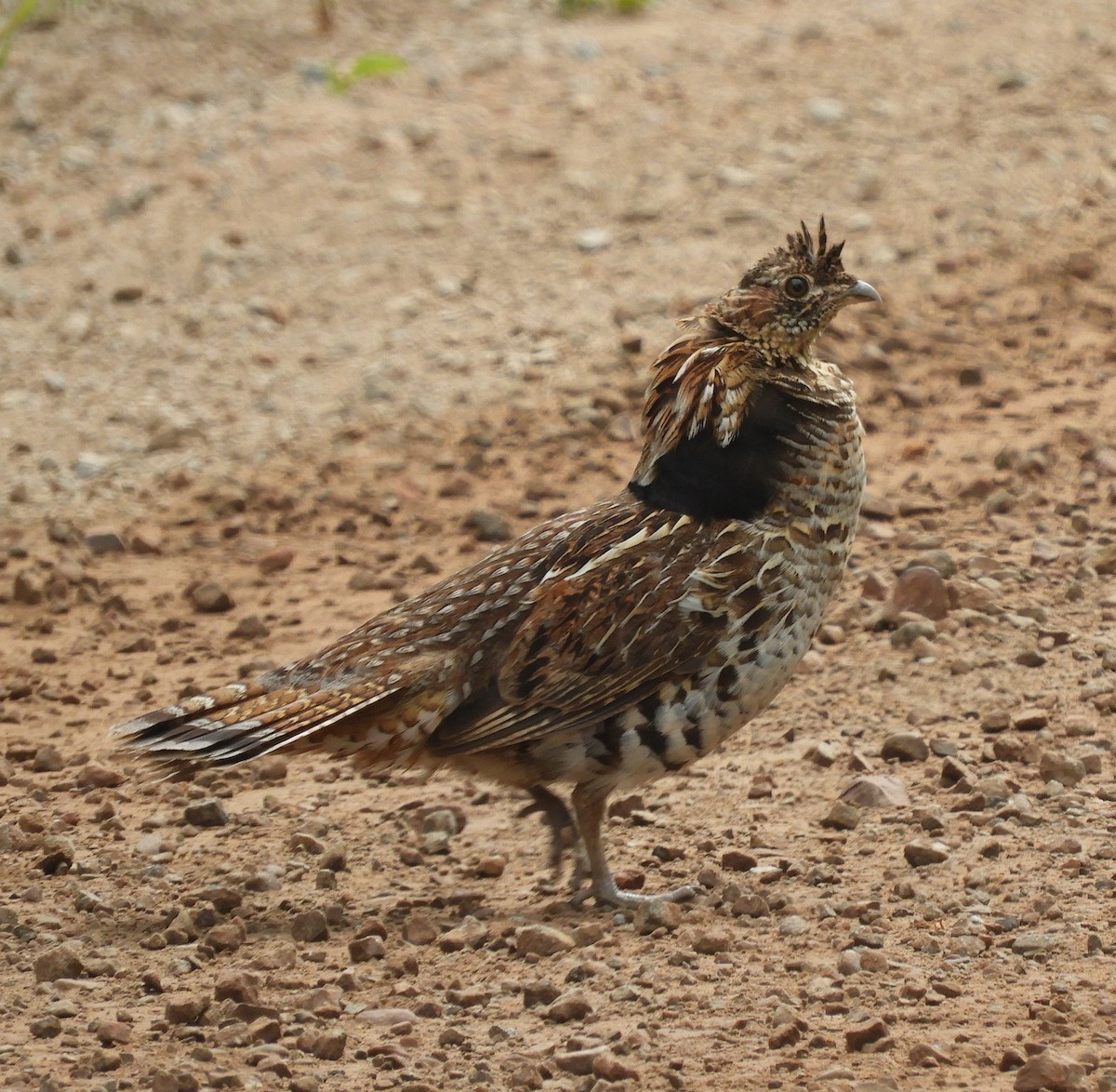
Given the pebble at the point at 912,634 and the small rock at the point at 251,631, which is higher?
the pebble at the point at 912,634

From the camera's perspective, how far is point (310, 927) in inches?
226

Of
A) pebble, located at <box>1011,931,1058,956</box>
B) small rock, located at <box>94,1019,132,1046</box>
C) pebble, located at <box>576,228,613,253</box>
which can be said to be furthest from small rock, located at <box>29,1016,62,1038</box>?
pebble, located at <box>576,228,613,253</box>

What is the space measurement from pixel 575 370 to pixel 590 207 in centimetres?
186

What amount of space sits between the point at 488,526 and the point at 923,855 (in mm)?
3382

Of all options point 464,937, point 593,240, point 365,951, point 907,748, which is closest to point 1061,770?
point 907,748

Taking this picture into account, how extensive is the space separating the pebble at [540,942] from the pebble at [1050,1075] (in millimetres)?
1518

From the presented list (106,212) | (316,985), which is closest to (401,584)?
(316,985)

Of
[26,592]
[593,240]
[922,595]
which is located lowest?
[26,592]

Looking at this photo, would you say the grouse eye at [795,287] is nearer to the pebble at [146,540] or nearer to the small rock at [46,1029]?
the small rock at [46,1029]

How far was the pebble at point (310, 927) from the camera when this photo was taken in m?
5.74

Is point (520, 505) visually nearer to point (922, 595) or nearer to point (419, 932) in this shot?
point (922, 595)

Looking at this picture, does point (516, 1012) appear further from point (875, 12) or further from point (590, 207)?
point (875, 12)

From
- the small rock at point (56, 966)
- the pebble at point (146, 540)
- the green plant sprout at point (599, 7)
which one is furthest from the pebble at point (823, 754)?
the green plant sprout at point (599, 7)

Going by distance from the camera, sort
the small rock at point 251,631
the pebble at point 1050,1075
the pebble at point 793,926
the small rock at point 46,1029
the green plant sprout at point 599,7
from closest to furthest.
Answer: the pebble at point 1050,1075 < the small rock at point 46,1029 < the pebble at point 793,926 < the small rock at point 251,631 < the green plant sprout at point 599,7
